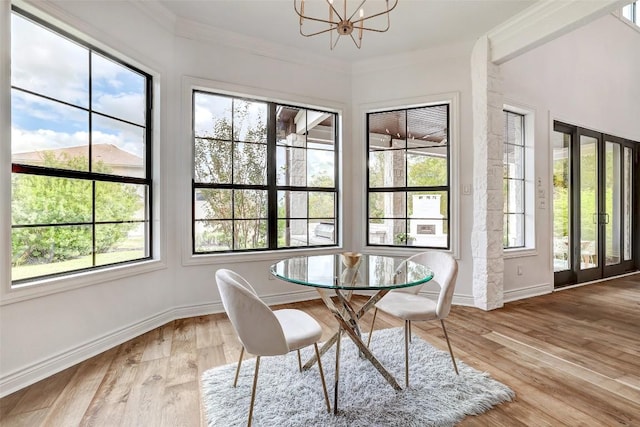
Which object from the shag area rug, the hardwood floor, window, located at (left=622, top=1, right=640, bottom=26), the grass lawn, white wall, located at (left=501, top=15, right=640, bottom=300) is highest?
window, located at (left=622, top=1, right=640, bottom=26)

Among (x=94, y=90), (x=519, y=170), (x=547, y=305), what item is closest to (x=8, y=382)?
(x=94, y=90)

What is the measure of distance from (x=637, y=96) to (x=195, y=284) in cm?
757

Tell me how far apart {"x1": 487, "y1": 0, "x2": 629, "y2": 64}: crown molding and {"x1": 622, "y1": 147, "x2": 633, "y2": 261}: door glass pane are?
3773 millimetres

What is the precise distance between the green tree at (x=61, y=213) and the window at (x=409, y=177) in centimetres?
280

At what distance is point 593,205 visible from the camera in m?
4.74

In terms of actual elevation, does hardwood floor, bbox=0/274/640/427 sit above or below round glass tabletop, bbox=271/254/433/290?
below

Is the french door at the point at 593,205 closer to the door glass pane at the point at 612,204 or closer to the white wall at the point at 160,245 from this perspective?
the door glass pane at the point at 612,204

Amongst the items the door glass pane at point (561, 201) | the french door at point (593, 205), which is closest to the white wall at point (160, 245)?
the door glass pane at point (561, 201)

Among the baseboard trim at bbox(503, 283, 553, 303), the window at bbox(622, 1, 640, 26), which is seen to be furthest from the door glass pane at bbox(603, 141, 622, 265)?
the window at bbox(622, 1, 640, 26)

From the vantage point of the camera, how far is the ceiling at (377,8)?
2869 mm

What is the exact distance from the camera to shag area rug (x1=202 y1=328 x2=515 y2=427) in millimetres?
1584

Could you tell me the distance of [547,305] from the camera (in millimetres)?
3588

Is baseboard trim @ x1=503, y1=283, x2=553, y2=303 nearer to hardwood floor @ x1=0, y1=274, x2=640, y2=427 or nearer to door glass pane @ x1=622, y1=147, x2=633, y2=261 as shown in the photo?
hardwood floor @ x1=0, y1=274, x2=640, y2=427

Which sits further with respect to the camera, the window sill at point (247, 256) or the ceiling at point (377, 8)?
the window sill at point (247, 256)
